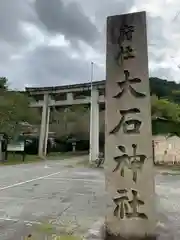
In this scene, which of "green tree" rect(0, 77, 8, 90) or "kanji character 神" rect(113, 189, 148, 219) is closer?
"kanji character 神" rect(113, 189, 148, 219)

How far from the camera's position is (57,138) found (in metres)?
33.8

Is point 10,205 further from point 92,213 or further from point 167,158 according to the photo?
point 167,158

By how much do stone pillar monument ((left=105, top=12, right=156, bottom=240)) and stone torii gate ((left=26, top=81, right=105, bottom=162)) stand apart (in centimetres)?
1675

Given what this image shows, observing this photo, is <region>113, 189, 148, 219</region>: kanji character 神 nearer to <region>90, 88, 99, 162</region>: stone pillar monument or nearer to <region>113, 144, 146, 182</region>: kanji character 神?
<region>113, 144, 146, 182</region>: kanji character 神

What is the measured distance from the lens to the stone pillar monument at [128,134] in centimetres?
338

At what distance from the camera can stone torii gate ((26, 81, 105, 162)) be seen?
818 inches

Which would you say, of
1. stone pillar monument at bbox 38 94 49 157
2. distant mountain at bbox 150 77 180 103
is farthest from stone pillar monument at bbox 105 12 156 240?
distant mountain at bbox 150 77 180 103

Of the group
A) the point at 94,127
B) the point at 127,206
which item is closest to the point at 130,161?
the point at 127,206

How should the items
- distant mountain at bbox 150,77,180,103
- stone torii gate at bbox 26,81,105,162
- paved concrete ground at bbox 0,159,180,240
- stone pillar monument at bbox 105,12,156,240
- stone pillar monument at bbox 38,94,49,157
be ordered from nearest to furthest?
1. stone pillar monument at bbox 105,12,156,240
2. paved concrete ground at bbox 0,159,180,240
3. stone torii gate at bbox 26,81,105,162
4. stone pillar monument at bbox 38,94,49,157
5. distant mountain at bbox 150,77,180,103

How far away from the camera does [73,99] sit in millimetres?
24297

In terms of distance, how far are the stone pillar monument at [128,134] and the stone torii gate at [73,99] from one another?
55.0 feet

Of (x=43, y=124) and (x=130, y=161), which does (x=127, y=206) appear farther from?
(x=43, y=124)

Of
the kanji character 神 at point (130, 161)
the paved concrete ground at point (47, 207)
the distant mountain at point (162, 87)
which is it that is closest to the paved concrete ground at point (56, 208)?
the paved concrete ground at point (47, 207)

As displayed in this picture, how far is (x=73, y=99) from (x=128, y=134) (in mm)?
21003
